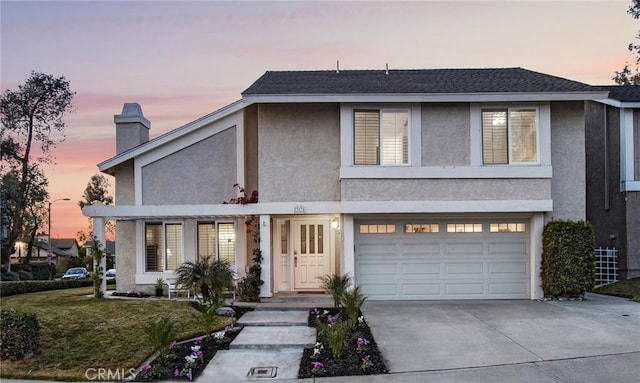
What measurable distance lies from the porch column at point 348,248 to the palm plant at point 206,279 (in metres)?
2.96

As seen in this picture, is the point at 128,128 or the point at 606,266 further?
the point at 606,266

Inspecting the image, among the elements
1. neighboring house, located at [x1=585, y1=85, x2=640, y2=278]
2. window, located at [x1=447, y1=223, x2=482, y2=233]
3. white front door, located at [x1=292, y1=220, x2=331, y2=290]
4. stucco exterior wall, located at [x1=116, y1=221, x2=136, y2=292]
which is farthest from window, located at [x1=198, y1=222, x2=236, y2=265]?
neighboring house, located at [x1=585, y1=85, x2=640, y2=278]

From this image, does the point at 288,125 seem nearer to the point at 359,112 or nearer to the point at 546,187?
the point at 359,112

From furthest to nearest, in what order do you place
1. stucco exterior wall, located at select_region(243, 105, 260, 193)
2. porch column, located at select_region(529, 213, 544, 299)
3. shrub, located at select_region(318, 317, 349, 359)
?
1. stucco exterior wall, located at select_region(243, 105, 260, 193)
2. porch column, located at select_region(529, 213, 544, 299)
3. shrub, located at select_region(318, 317, 349, 359)

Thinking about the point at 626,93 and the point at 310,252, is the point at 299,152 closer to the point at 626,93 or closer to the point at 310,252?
the point at 310,252

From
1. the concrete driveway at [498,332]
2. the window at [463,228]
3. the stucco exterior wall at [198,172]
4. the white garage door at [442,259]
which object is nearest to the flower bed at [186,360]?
the concrete driveway at [498,332]

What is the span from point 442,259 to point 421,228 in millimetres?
986

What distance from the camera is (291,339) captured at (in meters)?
8.92

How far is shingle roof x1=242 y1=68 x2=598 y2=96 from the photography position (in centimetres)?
1225

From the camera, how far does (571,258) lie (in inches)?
473

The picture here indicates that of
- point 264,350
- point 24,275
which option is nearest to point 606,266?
point 264,350

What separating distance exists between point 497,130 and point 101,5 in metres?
11.5

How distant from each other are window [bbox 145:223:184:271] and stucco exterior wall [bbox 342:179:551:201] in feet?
17.2

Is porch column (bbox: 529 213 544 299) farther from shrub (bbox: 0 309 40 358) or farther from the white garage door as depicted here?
shrub (bbox: 0 309 40 358)
